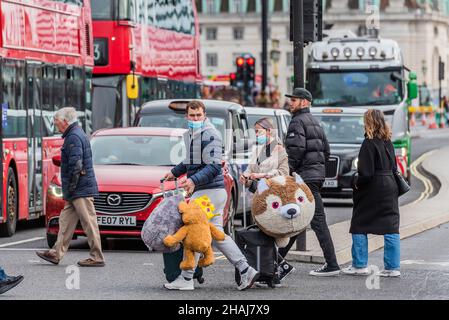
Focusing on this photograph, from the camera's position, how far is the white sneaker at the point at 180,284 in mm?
13898

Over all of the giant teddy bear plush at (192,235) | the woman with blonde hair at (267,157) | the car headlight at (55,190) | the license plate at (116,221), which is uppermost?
the woman with blonde hair at (267,157)

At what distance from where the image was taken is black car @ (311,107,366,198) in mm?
28703

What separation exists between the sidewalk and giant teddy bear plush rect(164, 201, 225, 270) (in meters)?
3.25

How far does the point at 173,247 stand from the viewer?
13.7 m

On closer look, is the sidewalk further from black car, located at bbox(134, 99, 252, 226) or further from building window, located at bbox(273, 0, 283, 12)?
building window, located at bbox(273, 0, 283, 12)

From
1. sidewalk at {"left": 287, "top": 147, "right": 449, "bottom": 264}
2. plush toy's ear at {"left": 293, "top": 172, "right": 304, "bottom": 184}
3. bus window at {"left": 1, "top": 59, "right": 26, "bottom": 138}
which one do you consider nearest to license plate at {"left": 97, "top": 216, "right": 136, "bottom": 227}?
sidewalk at {"left": 287, "top": 147, "right": 449, "bottom": 264}

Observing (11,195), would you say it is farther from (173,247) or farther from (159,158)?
(173,247)

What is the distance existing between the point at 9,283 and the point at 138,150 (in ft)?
21.7

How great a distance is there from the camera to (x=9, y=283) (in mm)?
13180

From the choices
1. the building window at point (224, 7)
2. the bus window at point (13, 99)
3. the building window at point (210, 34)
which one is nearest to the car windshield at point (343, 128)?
the bus window at point (13, 99)

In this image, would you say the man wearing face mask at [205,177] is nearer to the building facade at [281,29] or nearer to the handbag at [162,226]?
the handbag at [162,226]

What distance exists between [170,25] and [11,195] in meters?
13.3

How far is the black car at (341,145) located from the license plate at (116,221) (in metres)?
10.1

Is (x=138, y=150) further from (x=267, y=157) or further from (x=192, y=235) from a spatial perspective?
(x=192, y=235)
